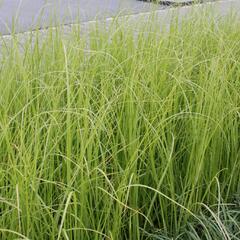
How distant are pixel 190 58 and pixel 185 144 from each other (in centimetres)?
32

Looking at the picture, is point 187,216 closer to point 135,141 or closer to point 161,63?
point 135,141

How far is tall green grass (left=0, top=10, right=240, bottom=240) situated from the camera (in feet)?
3.33

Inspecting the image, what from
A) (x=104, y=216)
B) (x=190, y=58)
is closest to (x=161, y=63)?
(x=190, y=58)

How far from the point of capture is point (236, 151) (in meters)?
1.33

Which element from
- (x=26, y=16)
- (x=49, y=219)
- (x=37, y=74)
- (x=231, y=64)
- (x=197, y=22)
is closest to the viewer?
(x=49, y=219)

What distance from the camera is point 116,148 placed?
1185 mm

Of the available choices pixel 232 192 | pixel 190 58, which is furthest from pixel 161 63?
pixel 232 192

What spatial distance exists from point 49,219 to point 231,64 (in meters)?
0.82

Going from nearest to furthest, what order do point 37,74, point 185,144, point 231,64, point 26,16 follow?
point 185,144, point 37,74, point 231,64, point 26,16

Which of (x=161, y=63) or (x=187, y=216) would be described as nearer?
(x=187, y=216)

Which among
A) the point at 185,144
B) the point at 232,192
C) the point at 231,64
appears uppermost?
the point at 231,64

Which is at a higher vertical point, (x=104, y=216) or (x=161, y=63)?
(x=161, y=63)

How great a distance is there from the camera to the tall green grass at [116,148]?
40.0 inches

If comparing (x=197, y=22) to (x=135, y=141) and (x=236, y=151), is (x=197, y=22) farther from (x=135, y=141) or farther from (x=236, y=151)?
(x=135, y=141)
